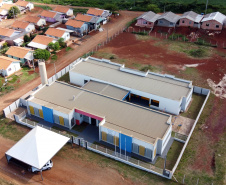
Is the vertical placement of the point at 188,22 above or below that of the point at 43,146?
above

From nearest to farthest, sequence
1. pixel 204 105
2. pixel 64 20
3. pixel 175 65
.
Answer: pixel 204 105 < pixel 175 65 < pixel 64 20

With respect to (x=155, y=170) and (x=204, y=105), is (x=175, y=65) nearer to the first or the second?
(x=204, y=105)

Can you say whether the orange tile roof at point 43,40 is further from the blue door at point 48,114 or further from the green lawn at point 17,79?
the blue door at point 48,114

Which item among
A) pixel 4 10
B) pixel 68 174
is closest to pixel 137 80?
pixel 68 174

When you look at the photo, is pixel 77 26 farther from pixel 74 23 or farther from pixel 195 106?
pixel 195 106

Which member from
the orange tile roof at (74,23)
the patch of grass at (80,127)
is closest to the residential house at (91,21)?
the orange tile roof at (74,23)

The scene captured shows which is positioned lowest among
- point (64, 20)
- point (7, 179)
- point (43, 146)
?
point (7, 179)

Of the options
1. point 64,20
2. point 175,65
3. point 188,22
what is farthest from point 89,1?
point 175,65
